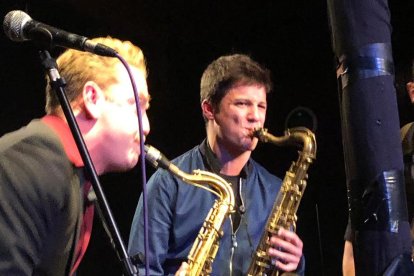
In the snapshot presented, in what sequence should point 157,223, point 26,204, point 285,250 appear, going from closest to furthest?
point 26,204
point 157,223
point 285,250

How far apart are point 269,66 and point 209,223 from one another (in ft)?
8.31

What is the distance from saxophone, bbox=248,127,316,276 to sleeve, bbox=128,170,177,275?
474mm

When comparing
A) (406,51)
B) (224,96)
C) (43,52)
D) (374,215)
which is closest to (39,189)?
(43,52)

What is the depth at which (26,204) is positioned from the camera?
1.61 metres

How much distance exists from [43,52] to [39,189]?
0.37 meters

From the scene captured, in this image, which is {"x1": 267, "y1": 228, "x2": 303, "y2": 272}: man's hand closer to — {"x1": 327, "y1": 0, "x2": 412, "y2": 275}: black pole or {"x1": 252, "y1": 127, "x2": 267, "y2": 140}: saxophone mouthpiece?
{"x1": 252, "y1": 127, "x2": 267, "y2": 140}: saxophone mouthpiece

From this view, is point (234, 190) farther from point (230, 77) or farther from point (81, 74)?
point (81, 74)

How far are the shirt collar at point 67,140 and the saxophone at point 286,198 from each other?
132 cm

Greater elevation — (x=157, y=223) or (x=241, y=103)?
(x=241, y=103)

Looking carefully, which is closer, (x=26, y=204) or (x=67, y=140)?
(x=26, y=204)

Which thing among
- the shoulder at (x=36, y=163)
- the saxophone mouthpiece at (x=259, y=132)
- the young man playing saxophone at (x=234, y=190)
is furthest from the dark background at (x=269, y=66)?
the shoulder at (x=36, y=163)

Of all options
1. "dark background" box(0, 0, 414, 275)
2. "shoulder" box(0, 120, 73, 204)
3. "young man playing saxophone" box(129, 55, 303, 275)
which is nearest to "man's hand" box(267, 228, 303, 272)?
"young man playing saxophone" box(129, 55, 303, 275)

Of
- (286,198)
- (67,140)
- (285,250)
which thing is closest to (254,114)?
(286,198)

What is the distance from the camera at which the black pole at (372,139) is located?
1495mm
